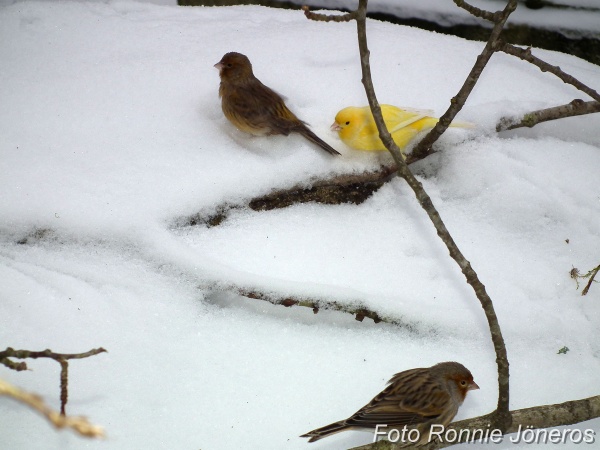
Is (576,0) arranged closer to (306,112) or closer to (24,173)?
(306,112)

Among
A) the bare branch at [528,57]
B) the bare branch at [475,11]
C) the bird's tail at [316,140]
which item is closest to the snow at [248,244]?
the bird's tail at [316,140]

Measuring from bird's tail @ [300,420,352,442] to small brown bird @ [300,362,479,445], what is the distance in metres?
0.05

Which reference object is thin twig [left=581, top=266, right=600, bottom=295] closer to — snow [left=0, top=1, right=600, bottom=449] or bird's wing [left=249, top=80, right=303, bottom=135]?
snow [left=0, top=1, right=600, bottom=449]

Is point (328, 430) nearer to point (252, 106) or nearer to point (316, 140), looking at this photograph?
point (316, 140)

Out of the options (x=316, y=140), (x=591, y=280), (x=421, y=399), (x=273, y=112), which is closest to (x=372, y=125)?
(x=316, y=140)

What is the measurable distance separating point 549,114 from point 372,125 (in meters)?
0.99

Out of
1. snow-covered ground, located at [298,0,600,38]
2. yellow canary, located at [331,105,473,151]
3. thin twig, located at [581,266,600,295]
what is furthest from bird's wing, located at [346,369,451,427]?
snow-covered ground, located at [298,0,600,38]

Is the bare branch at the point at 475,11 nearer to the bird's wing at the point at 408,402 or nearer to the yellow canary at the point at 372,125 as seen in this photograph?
the yellow canary at the point at 372,125

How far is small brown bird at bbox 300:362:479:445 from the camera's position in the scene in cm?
239

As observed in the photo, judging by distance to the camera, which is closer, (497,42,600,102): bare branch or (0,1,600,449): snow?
(0,1,600,449): snow

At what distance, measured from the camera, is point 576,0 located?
455 centimetres

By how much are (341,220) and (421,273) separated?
0.46 m

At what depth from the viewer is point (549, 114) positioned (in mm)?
3383

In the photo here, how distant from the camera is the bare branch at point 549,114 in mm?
3342
